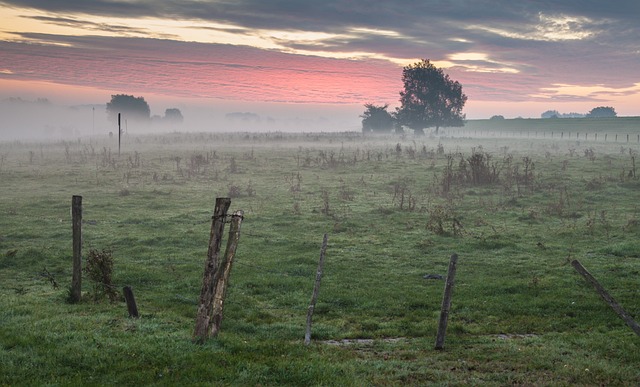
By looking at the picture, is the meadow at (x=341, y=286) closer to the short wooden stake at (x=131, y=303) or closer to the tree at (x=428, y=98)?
the short wooden stake at (x=131, y=303)

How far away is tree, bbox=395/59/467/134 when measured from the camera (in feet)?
364

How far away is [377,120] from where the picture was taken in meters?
131

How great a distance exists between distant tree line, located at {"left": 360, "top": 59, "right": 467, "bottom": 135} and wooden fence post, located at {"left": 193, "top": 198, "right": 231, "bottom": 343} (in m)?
104

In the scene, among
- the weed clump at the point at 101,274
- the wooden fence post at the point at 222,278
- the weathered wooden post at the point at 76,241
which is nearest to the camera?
the wooden fence post at the point at 222,278

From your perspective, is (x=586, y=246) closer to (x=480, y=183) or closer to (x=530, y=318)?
(x=530, y=318)

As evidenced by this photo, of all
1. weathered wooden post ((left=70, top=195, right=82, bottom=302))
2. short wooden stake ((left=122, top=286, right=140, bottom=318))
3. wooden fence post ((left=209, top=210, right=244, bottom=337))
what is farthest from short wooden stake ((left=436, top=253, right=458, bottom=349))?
weathered wooden post ((left=70, top=195, right=82, bottom=302))

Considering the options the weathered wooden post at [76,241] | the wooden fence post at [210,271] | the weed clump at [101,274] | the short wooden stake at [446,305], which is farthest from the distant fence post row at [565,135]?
the wooden fence post at [210,271]

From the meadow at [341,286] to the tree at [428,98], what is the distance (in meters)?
75.6

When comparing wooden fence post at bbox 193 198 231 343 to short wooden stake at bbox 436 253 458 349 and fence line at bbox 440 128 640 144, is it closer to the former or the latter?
short wooden stake at bbox 436 253 458 349

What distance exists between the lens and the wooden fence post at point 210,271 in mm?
10492

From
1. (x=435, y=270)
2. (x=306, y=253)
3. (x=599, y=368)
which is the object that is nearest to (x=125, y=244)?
(x=306, y=253)

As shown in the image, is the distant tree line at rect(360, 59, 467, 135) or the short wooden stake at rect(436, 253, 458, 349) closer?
the short wooden stake at rect(436, 253, 458, 349)

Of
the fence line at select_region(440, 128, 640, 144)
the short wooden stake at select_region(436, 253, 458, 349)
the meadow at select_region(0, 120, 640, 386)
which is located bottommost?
the meadow at select_region(0, 120, 640, 386)

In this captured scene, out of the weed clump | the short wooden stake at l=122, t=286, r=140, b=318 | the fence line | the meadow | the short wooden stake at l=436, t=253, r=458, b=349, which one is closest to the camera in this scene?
the meadow
